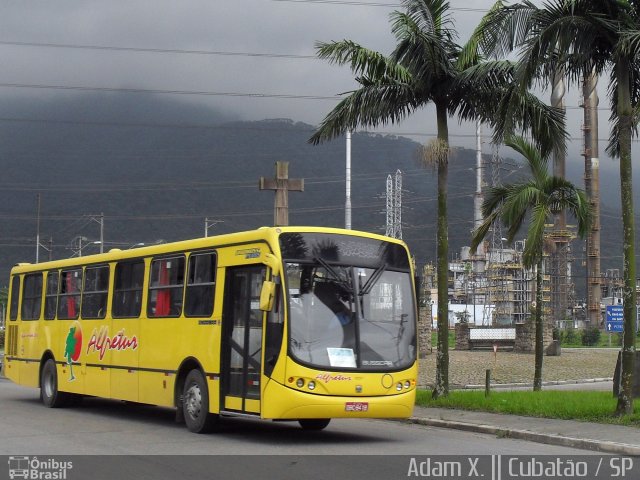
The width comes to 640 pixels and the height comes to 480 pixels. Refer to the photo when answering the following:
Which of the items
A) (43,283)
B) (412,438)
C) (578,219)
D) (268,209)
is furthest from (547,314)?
(268,209)

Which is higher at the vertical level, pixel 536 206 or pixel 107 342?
pixel 536 206

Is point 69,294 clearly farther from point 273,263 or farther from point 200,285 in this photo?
point 273,263

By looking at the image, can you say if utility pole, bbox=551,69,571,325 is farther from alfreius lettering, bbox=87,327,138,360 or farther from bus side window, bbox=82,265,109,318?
alfreius lettering, bbox=87,327,138,360

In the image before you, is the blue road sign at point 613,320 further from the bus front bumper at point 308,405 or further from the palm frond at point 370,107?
the bus front bumper at point 308,405

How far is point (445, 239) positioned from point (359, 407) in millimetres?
6984

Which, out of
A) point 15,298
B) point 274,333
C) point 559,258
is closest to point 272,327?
point 274,333

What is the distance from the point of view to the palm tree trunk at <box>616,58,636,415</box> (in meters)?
16.6

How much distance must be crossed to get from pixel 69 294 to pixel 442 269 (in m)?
7.76

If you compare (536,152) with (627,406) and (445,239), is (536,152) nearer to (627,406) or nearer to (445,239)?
(445,239)

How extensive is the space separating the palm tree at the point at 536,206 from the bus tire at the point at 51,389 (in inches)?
377

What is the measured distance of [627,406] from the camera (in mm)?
16641

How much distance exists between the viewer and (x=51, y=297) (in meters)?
22.7

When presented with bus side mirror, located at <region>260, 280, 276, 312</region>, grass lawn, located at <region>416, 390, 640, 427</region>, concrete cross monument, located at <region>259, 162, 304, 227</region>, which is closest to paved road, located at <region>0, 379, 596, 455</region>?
grass lawn, located at <region>416, 390, 640, 427</region>

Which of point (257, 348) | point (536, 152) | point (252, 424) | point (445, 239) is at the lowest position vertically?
point (252, 424)
